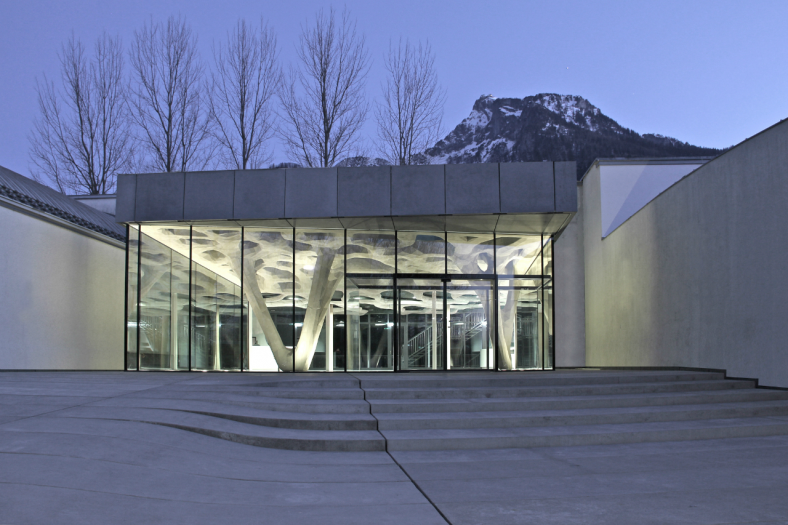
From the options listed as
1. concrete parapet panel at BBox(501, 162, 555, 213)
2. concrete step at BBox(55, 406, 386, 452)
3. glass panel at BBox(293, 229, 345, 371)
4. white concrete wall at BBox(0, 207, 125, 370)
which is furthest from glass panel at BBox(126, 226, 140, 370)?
concrete parapet panel at BBox(501, 162, 555, 213)

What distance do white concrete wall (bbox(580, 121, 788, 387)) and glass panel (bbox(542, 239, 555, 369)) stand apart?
3166 millimetres

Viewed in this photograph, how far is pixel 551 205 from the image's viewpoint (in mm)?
13531

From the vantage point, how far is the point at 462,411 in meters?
9.24

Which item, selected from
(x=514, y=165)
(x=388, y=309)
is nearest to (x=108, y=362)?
(x=388, y=309)

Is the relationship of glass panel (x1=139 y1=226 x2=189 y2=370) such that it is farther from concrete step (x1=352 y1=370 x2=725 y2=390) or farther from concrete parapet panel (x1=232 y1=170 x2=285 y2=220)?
concrete step (x1=352 y1=370 x2=725 y2=390)

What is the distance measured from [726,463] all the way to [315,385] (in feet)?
21.7

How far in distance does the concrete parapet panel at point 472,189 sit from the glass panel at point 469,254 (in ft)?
5.89

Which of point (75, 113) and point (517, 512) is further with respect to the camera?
point (75, 113)

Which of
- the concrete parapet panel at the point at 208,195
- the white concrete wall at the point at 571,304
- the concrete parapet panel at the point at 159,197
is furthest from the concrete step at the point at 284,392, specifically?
the white concrete wall at the point at 571,304

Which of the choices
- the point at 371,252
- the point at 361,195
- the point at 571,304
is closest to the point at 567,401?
the point at 361,195

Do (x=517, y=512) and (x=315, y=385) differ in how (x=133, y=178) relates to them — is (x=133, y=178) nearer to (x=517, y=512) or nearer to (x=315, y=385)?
(x=315, y=385)

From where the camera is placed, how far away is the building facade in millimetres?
15094

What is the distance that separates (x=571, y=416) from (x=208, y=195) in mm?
10039

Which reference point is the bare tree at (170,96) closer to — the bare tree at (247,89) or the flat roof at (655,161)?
the bare tree at (247,89)
